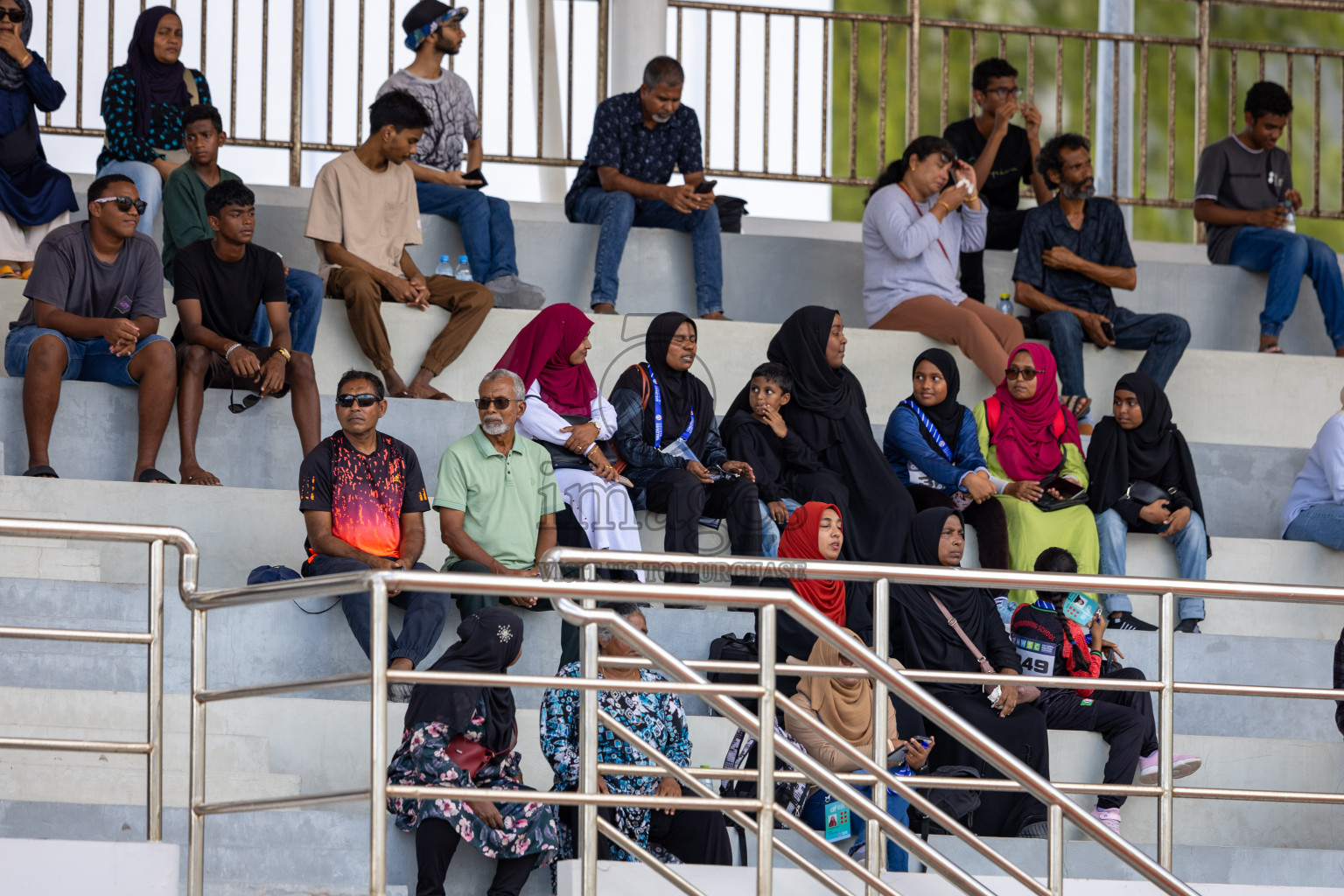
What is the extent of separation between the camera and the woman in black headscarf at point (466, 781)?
16.0 ft

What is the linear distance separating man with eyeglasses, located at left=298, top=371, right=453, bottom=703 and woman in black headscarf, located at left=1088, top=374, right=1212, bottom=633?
2.76m

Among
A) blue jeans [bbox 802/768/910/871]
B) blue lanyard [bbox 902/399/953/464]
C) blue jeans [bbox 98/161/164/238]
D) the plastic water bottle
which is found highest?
blue jeans [bbox 98/161/164/238]

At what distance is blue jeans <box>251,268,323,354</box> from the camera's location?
7.31 metres

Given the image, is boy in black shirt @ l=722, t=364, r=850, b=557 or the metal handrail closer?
the metal handrail

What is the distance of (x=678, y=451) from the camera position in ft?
22.3

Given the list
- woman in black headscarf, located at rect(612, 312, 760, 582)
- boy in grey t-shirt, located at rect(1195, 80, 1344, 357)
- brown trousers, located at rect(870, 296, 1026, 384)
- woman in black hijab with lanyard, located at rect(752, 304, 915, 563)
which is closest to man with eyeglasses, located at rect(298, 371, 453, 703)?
woman in black headscarf, located at rect(612, 312, 760, 582)

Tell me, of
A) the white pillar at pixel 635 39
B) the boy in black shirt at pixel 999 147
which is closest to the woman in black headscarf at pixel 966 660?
the boy in black shirt at pixel 999 147

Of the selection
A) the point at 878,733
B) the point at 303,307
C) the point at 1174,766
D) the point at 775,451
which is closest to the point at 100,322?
the point at 303,307

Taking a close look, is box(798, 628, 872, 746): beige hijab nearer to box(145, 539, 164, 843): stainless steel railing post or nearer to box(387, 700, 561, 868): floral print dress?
box(387, 700, 561, 868): floral print dress

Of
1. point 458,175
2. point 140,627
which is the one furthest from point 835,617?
point 458,175

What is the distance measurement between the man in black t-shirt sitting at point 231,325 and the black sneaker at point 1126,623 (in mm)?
3181

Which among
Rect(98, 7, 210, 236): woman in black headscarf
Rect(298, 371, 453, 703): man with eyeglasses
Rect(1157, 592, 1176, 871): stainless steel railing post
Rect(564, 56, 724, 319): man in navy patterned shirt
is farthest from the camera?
Rect(564, 56, 724, 319): man in navy patterned shirt

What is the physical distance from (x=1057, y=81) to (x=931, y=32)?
2517mm

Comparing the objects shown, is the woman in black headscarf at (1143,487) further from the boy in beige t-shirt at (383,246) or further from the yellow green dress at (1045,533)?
the boy in beige t-shirt at (383,246)
